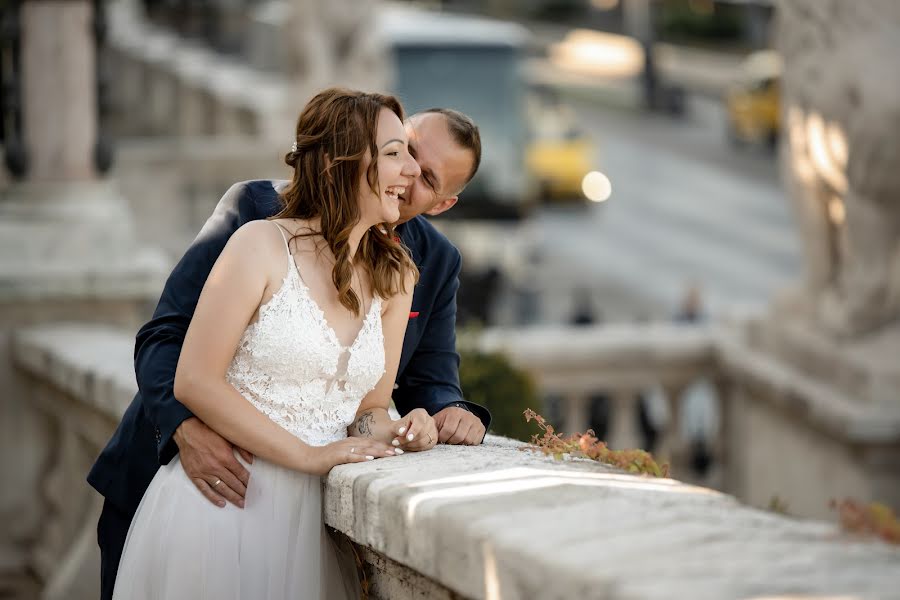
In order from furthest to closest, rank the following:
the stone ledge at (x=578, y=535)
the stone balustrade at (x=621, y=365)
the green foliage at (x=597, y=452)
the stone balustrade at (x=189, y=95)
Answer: the stone balustrade at (x=189, y=95)
the stone balustrade at (x=621, y=365)
the green foliage at (x=597, y=452)
the stone ledge at (x=578, y=535)

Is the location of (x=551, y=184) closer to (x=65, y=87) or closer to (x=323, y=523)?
(x=65, y=87)

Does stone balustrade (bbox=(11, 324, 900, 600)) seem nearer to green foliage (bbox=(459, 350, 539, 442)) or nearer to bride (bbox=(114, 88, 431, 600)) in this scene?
bride (bbox=(114, 88, 431, 600))

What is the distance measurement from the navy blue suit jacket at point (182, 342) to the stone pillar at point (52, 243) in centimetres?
235

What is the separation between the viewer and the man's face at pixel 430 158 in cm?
387

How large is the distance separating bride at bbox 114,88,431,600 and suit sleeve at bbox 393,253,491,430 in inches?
16.9

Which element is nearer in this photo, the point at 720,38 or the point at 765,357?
the point at 765,357

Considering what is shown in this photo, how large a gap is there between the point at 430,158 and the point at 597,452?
79 centimetres

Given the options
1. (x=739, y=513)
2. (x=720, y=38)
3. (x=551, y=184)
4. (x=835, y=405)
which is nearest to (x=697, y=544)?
(x=739, y=513)

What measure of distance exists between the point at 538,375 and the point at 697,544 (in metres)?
6.95

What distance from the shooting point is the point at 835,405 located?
8336 mm

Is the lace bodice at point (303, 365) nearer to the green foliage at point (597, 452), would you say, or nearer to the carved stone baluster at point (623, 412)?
the green foliage at point (597, 452)

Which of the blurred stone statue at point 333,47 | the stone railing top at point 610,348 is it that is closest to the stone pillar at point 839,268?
the stone railing top at point 610,348

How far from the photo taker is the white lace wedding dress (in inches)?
139

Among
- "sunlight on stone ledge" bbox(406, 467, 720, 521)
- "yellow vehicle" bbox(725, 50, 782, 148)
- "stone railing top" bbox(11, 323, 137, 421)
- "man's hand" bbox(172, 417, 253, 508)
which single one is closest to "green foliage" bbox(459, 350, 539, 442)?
"stone railing top" bbox(11, 323, 137, 421)
